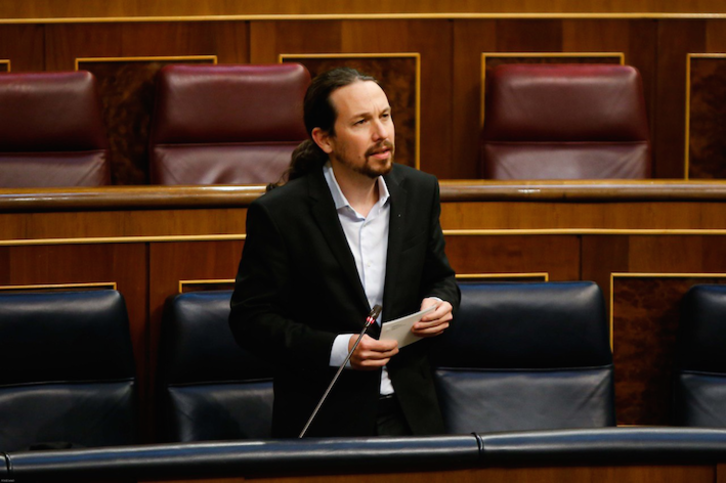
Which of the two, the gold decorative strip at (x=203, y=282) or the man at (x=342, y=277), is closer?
the man at (x=342, y=277)

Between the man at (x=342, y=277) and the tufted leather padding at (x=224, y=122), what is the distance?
457mm

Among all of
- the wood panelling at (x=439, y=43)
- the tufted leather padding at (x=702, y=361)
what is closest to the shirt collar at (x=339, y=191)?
the tufted leather padding at (x=702, y=361)

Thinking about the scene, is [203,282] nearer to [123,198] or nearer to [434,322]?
[123,198]

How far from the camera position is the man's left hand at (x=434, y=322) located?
0.58 meters

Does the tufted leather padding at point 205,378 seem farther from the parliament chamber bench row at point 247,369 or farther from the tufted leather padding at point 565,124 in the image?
the tufted leather padding at point 565,124

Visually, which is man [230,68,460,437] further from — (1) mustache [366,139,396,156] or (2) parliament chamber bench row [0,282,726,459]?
(2) parliament chamber bench row [0,282,726,459]

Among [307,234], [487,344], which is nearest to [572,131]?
[487,344]

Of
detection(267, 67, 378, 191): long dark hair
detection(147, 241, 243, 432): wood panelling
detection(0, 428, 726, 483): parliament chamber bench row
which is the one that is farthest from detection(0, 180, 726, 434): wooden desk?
detection(0, 428, 726, 483): parliament chamber bench row

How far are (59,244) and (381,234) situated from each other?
12.9 inches

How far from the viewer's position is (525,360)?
→ 2.43 ft

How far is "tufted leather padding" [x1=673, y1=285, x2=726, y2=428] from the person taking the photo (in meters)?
0.75

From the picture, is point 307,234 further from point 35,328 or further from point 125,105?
point 125,105

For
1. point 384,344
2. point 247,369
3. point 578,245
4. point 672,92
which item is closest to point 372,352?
point 384,344

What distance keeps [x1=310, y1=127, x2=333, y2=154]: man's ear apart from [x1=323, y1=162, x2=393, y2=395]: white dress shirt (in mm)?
27
